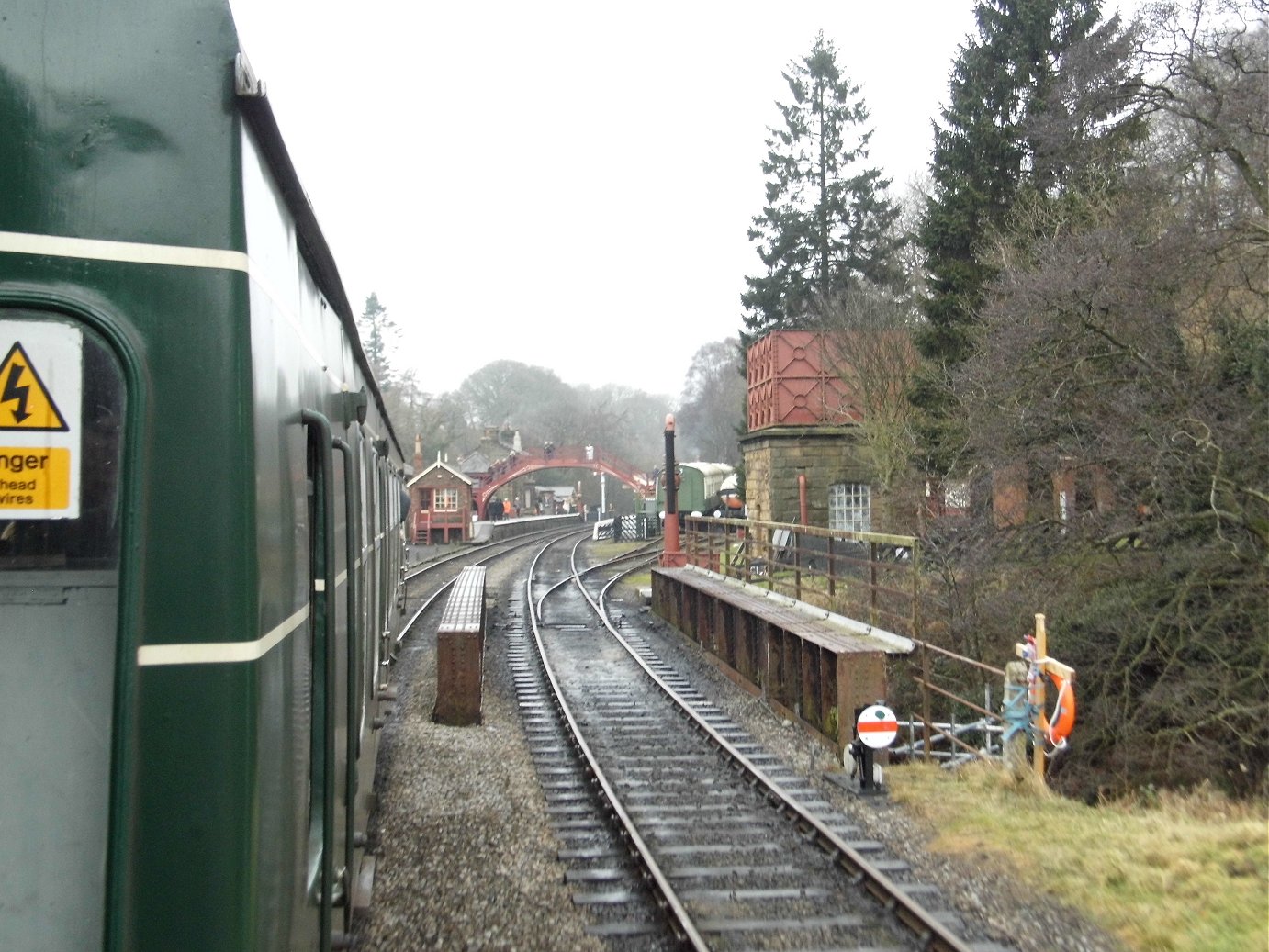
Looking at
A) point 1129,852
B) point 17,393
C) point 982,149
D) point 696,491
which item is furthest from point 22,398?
point 696,491

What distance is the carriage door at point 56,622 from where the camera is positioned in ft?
Answer: 6.18

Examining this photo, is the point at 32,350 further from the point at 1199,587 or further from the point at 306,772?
the point at 1199,587

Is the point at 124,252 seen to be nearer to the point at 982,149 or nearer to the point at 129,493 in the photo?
the point at 129,493

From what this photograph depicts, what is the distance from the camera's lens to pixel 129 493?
192cm

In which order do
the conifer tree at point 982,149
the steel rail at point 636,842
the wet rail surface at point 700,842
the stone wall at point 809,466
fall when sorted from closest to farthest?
1. the steel rail at point 636,842
2. the wet rail surface at point 700,842
3. the conifer tree at point 982,149
4. the stone wall at point 809,466

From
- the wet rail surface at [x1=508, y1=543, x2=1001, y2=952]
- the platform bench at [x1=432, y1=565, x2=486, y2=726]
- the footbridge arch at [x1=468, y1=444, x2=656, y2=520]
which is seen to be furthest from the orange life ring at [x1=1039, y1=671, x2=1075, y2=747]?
the footbridge arch at [x1=468, y1=444, x2=656, y2=520]

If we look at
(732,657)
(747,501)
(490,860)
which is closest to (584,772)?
(490,860)

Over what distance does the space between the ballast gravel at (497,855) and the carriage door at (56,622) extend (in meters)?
4.14

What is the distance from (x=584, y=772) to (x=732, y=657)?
5282 mm

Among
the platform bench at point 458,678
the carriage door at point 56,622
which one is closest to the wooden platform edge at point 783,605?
the platform bench at point 458,678

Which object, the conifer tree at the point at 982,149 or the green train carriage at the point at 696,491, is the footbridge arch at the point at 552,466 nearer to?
the green train carriage at the point at 696,491

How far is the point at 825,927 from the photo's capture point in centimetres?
600

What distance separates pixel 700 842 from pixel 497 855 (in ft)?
4.61

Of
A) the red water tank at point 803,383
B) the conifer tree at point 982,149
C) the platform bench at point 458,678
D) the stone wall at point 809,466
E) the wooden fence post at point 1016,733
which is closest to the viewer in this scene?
the wooden fence post at point 1016,733
